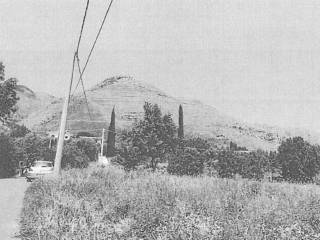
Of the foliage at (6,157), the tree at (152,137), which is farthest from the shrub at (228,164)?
the foliage at (6,157)

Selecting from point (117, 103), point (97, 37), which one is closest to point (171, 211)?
point (97, 37)

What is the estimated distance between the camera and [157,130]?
47312mm

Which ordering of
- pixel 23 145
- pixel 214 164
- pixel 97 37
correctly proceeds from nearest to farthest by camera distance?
pixel 97 37 < pixel 23 145 < pixel 214 164

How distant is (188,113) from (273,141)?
42313 mm

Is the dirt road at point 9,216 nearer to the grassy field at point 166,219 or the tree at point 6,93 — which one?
the grassy field at point 166,219

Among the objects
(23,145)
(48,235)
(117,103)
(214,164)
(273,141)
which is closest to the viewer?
(48,235)

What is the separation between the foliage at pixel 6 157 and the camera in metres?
38.6

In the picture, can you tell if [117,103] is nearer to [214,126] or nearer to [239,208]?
[214,126]

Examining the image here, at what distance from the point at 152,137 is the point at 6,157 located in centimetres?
1517

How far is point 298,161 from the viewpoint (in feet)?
159

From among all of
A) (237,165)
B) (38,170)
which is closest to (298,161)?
(237,165)

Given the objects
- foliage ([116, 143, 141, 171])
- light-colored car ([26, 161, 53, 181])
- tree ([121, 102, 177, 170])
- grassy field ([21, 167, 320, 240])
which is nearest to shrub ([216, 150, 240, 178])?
tree ([121, 102, 177, 170])

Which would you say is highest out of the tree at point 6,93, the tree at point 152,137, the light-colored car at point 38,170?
the tree at point 6,93

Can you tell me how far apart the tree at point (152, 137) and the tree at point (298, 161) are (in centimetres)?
1300
